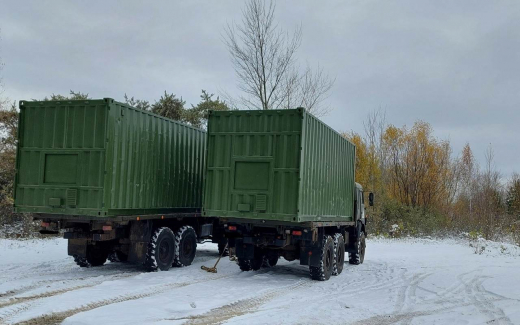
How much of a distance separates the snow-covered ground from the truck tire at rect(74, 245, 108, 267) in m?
0.33

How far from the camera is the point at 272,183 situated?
10.4 meters

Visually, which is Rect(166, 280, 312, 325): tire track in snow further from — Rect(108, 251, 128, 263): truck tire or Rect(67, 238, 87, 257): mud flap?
Rect(108, 251, 128, 263): truck tire

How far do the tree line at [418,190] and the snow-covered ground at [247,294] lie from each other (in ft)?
45.3

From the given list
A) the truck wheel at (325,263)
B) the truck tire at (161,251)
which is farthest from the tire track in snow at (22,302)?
the truck wheel at (325,263)

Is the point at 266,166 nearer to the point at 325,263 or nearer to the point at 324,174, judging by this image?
the point at 324,174

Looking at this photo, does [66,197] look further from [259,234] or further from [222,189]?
[259,234]

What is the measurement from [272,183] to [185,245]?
397 centimetres

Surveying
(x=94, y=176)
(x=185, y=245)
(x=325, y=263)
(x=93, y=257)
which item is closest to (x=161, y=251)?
(x=185, y=245)

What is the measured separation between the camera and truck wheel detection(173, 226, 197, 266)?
12617 millimetres

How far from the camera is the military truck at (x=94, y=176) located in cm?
1034

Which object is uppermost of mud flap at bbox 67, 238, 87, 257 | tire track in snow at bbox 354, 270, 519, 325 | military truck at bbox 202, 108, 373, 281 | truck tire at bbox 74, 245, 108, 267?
military truck at bbox 202, 108, 373, 281

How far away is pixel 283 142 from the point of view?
10398 millimetres

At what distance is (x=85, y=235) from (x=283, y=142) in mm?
4774

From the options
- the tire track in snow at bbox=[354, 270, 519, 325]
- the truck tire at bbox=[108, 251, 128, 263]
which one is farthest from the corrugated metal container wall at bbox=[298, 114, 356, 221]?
the truck tire at bbox=[108, 251, 128, 263]
